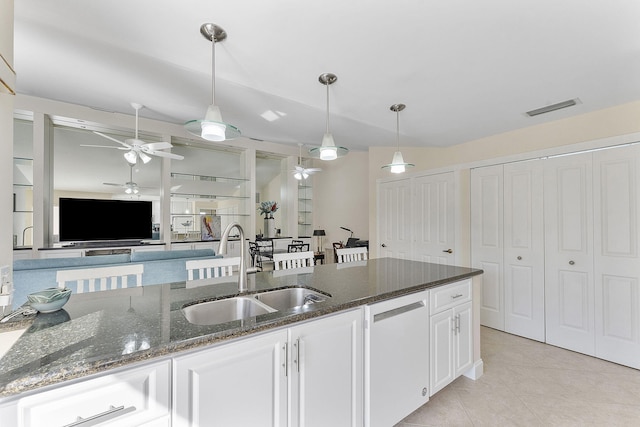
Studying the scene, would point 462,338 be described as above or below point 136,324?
below

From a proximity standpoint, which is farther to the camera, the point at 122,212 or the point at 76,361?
the point at 122,212

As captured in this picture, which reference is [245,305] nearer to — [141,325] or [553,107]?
[141,325]

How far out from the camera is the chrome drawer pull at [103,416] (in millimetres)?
779

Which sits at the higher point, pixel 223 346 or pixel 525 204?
pixel 525 204

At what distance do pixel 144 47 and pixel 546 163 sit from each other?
162 inches

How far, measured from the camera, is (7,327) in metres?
1.03

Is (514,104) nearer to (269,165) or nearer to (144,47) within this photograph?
(144,47)

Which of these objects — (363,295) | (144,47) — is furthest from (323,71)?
(363,295)

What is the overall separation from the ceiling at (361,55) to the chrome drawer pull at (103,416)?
2.04 meters

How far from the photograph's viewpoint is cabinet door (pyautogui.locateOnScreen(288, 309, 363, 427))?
1.22m

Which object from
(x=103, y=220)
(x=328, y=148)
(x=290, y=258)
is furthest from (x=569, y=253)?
(x=103, y=220)

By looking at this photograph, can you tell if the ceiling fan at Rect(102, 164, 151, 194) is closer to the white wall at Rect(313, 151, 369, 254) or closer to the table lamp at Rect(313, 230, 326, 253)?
the table lamp at Rect(313, 230, 326, 253)

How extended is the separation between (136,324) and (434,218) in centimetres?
383

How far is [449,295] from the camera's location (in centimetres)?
200
